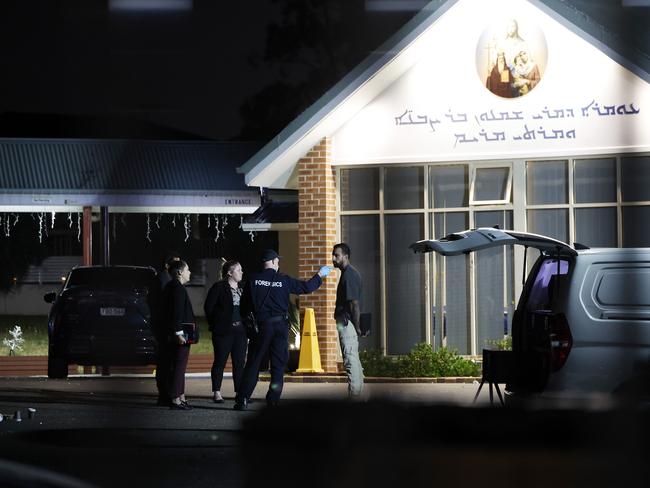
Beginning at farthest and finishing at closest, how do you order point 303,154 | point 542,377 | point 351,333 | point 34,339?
point 34,339, point 303,154, point 351,333, point 542,377

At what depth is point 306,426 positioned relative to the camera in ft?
8.07

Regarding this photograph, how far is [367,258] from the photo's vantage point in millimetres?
17766

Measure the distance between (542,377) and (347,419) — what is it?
1551 millimetres

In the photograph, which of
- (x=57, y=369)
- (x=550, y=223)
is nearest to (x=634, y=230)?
(x=550, y=223)

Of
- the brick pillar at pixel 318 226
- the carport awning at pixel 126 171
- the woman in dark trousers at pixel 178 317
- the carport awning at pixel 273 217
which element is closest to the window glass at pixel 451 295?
the brick pillar at pixel 318 226

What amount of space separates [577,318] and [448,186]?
27.6 feet

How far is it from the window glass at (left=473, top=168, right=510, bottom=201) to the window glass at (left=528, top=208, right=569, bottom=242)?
1.40 ft

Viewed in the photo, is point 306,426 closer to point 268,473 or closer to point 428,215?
point 268,473

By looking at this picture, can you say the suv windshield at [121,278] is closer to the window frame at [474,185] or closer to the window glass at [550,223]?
the window frame at [474,185]

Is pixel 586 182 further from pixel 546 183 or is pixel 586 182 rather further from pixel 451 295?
pixel 451 295

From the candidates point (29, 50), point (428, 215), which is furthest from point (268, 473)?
point (428, 215)

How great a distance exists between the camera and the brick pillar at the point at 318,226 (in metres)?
17.9

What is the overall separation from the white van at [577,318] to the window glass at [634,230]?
21 mm

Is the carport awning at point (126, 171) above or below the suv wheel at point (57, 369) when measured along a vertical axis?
above
